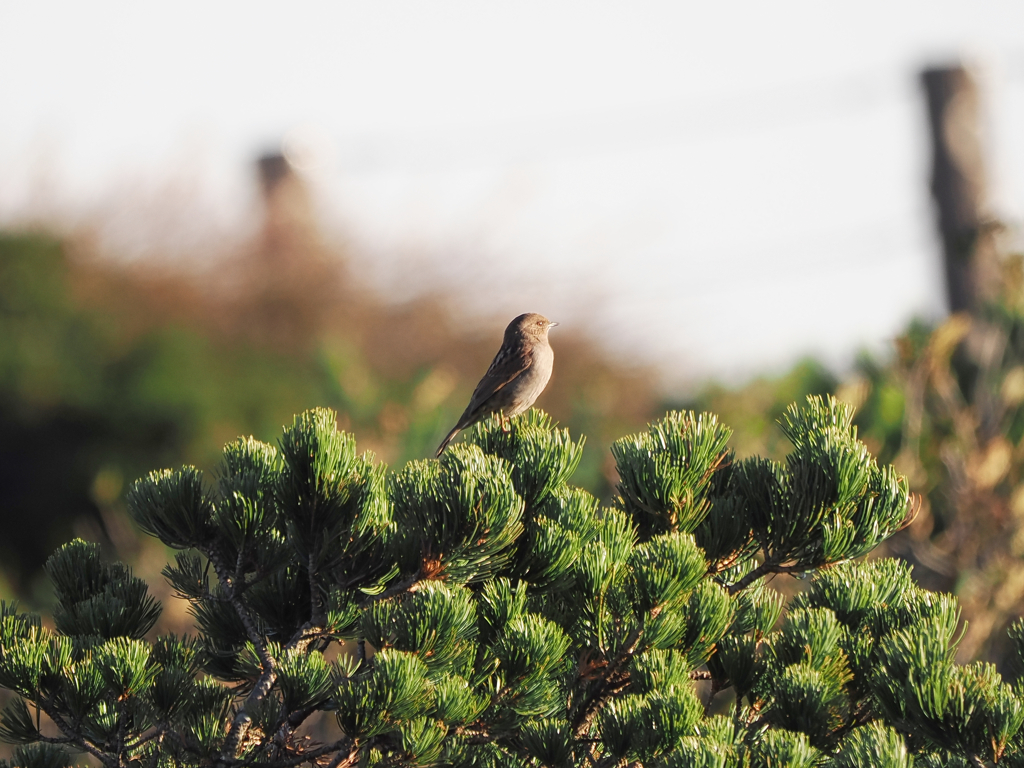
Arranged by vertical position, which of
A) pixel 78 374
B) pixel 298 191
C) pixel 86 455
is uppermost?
pixel 298 191

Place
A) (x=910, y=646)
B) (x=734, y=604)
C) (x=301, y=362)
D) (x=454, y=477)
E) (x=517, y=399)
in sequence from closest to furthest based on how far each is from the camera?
(x=910, y=646)
(x=454, y=477)
(x=734, y=604)
(x=517, y=399)
(x=301, y=362)

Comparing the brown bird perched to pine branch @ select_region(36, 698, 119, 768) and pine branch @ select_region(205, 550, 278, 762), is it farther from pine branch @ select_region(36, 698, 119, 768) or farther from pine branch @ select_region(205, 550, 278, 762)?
pine branch @ select_region(36, 698, 119, 768)

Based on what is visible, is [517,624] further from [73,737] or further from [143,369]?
[143,369]

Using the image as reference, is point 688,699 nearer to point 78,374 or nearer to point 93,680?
point 93,680

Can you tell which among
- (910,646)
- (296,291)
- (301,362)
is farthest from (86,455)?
(910,646)

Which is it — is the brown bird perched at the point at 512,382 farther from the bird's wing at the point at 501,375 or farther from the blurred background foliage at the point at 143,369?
the blurred background foliage at the point at 143,369

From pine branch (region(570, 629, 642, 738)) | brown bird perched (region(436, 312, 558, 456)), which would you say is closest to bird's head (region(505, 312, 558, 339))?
brown bird perched (region(436, 312, 558, 456))

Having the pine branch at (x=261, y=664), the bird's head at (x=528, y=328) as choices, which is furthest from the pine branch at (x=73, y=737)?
the bird's head at (x=528, y=328)
